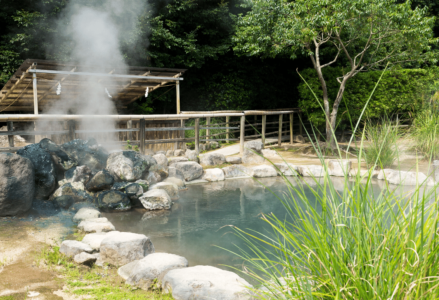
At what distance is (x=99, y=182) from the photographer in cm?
678

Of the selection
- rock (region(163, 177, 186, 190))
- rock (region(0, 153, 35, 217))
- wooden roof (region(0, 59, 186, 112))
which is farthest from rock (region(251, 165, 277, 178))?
rock (region(0, 153, 35, 217))

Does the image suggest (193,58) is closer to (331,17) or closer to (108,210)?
(331,17)

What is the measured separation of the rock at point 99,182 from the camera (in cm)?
677

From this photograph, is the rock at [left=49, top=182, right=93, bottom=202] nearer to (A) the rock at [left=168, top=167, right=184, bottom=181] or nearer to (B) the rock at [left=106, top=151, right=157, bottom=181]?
(B) the rock at [left=106, top=151, right=157, bottom=181]

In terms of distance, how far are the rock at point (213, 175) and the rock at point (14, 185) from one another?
13.7 feet

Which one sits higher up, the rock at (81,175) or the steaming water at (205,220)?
the rock at (81,175)

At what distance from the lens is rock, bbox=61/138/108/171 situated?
24.1 feet

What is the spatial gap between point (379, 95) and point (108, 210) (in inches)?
447

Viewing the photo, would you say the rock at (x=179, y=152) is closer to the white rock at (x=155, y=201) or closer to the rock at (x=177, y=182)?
the rock at (x=177, y=182)

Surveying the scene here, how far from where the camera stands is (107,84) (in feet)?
34.9

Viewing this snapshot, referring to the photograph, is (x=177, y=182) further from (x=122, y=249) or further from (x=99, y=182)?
(x=122, y=249)

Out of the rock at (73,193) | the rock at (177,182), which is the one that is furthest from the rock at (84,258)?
the rock at (177,182)

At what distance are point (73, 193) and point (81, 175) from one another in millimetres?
435

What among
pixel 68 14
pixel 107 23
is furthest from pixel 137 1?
pixel 68 14
